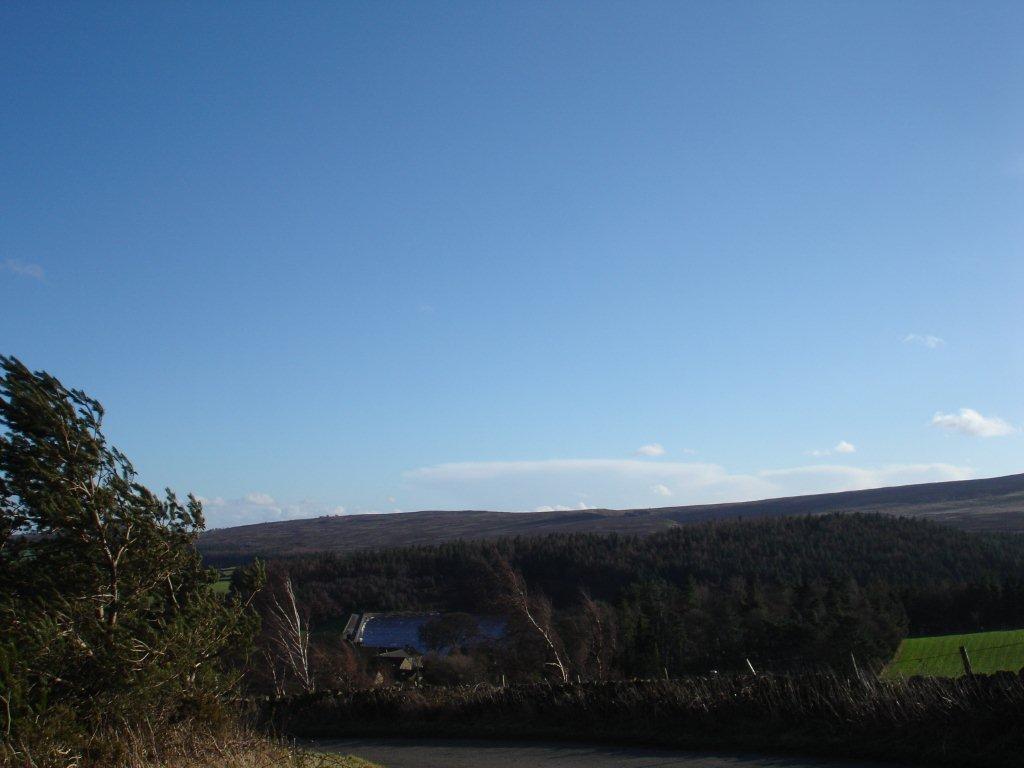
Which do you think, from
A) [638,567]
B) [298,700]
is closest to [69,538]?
[298,700]

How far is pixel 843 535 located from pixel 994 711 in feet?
358

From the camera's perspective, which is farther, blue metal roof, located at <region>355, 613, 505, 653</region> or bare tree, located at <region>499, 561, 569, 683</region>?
blue metal roof, located at <region>355, 613, 505, 653</region>

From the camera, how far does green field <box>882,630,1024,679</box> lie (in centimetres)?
4609

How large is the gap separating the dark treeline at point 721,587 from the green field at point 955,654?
1.53 meters

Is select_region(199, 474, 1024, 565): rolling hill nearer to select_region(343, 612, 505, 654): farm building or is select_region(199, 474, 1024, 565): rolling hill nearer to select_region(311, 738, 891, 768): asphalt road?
select_region(343, 612, 505, 654): farm building

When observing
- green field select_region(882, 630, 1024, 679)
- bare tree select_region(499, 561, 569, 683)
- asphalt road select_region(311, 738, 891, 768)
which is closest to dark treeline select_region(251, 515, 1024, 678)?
bare tree select_region(499, 561, 569, 683)

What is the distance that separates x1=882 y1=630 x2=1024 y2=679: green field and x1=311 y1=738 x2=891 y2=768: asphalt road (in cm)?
3445

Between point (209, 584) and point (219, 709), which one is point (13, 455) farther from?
point (219, 709)

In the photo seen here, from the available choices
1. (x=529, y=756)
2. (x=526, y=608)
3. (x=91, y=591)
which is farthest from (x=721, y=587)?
(x=91, y=591)

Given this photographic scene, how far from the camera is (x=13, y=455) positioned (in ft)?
33.8

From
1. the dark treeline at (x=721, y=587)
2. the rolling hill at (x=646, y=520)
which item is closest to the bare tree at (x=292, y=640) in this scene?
the dark treeline at (x=721, y=587)

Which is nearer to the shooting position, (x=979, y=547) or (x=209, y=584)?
(x=209, y=584)

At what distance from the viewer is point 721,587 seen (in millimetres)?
92375

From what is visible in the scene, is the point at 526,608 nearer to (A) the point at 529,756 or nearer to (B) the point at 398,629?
(A) the point at 529,756
